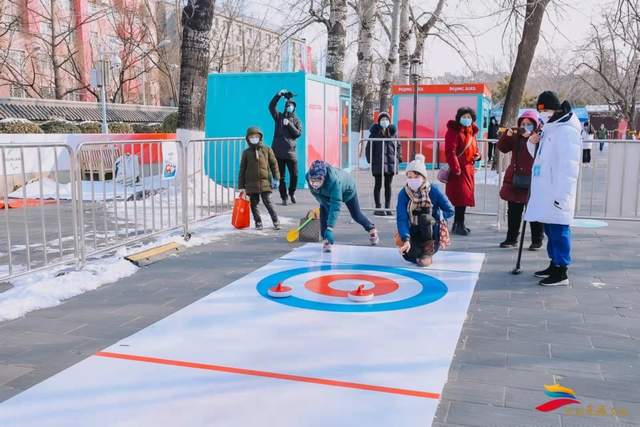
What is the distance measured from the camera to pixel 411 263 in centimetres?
649

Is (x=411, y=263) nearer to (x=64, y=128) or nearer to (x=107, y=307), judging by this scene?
(x=107, y=307)

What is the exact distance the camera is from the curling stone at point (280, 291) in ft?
17.0

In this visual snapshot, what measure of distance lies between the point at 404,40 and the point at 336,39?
20.8 feet

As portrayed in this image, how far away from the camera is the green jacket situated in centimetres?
834

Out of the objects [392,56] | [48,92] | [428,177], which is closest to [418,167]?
[428,177]

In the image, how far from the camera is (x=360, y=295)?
509 centimetres

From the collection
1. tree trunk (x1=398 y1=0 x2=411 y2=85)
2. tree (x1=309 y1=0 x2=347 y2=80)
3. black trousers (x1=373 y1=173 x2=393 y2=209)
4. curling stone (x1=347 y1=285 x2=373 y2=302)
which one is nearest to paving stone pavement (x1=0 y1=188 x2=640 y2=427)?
curling stone (x1=347 y1=285 x2=373 y2=302)

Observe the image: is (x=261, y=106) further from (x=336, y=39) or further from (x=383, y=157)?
(x=336, y=39)

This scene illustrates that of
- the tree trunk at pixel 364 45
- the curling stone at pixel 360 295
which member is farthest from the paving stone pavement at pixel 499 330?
the tree trunk at pixel 364 45

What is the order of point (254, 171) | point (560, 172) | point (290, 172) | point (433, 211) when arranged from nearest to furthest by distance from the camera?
point (560, 172) → point (433, 211) → point (254, 171) → point (290, 172)

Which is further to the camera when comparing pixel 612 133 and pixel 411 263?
pixel 612 133

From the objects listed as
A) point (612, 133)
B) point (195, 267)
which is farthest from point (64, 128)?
point (612, 133)

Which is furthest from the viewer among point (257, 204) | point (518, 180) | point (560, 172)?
point (257, 204)

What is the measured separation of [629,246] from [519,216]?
1.63 meters
